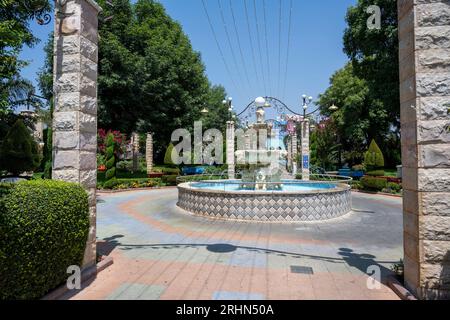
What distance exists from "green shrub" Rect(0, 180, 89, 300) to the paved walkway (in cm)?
63

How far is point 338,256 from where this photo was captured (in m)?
6.13

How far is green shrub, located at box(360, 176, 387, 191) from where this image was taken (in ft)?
58.0

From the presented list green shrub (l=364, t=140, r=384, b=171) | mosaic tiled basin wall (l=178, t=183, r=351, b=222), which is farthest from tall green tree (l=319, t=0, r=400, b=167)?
mosaic tiled basin wall (l=178, t=183, r=351, b=222)

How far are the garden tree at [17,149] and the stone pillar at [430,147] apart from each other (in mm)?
19972

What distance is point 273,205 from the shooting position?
959 cm

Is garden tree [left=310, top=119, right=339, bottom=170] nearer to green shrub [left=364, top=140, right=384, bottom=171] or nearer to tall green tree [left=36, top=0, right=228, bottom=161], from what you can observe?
green shrub [left=364, top=140, right=384, bottom=171]

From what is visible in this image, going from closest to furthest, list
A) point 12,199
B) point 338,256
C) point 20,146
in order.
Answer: point 12,199 < point 338,256 < point 20,146

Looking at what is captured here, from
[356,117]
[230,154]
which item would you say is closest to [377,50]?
[356,117]

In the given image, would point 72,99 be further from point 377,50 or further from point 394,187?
point 377,50

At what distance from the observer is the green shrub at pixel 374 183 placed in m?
17.7

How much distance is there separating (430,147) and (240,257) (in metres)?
3.96
